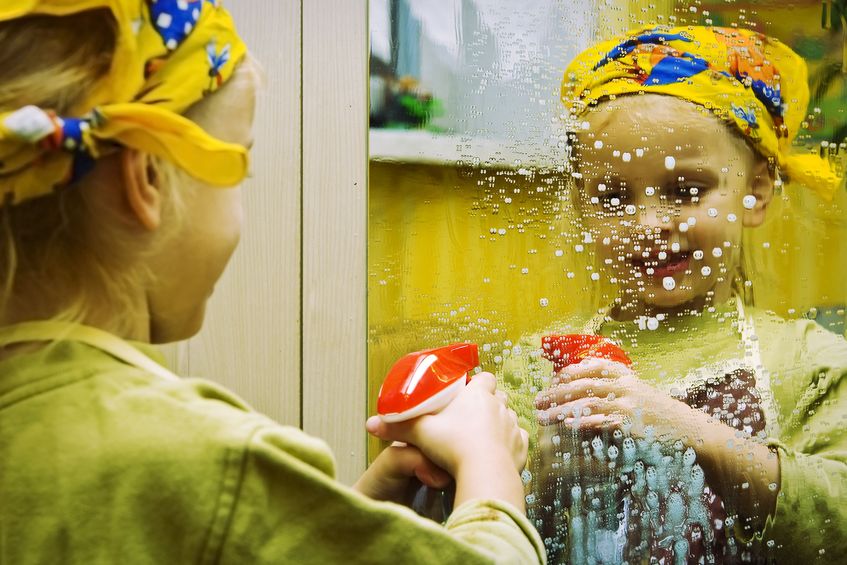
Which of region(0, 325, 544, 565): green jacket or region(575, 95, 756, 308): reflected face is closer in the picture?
region(0, 325, 544, 565): green jacket

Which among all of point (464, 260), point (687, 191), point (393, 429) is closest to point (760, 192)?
point (687, 191)

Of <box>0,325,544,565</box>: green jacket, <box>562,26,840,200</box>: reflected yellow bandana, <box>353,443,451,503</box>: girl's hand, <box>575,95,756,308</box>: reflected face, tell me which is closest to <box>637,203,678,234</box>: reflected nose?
<box>575,95,756,308</box>: reflected face

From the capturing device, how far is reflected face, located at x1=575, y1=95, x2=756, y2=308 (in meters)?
0.83

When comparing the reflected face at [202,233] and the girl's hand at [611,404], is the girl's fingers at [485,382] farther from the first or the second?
the reflected face at [202,233]

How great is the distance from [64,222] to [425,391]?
1.08 ft

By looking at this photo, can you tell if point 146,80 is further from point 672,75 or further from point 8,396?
point 672,75

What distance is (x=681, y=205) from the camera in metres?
0.84

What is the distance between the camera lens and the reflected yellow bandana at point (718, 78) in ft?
2.74

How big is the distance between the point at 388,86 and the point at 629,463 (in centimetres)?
43

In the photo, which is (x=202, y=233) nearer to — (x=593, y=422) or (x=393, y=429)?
(x=393, y=429)

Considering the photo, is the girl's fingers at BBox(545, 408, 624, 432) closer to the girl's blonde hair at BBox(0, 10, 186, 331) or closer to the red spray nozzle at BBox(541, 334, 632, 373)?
the red spray nozzle at BBox(541, 334, 632, 373)

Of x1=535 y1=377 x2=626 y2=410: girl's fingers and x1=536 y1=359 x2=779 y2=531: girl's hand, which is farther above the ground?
x1=535 y1=377 x2=626 y2=410: girl's fingers

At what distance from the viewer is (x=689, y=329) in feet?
2.78

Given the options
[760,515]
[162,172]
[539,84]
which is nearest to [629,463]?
[760,515]
